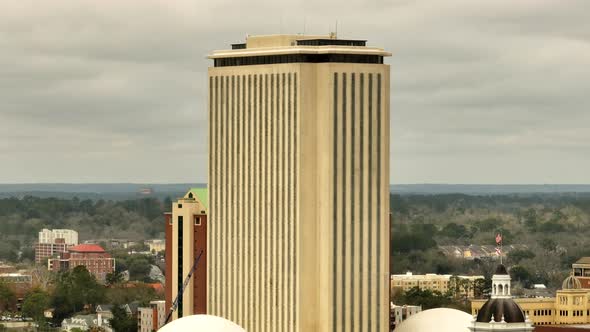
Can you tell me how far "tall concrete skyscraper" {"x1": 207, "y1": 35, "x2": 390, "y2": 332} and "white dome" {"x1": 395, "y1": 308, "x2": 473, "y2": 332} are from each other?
4.91m

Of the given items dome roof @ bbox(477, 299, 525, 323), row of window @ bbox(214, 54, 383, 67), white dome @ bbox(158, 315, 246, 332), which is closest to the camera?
dome roof @ bbox(477, 299, 525, 323)

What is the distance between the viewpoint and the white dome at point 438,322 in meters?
144

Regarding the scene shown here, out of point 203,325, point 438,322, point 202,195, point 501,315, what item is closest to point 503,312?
point 501,315

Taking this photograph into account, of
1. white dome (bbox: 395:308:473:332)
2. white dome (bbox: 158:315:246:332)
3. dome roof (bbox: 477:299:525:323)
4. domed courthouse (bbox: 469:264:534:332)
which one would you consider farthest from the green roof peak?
dome roof (bbox: 477:299:525:323)

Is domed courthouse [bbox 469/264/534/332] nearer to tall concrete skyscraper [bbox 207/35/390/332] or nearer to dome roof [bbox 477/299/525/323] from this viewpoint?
dome roof [bbox 477/299/525/323]

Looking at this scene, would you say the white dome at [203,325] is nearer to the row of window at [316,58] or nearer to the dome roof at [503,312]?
the dome roof at [503,312]

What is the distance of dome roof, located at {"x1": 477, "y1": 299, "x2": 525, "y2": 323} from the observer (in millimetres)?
130875

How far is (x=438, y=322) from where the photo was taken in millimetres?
145125

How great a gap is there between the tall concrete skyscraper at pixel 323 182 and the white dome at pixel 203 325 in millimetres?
3622

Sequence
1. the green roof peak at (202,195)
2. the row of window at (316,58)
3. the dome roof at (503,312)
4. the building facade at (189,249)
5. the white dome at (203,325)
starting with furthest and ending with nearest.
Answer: the green roof peak at (202,195), the building facade at (189,249), the row of window at (316,58), the white dome at (203,325), the dome roof at (503,312)

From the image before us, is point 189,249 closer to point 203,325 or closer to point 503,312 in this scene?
point 203,325

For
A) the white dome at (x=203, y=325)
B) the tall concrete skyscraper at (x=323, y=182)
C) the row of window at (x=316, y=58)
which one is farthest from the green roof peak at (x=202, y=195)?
the white dome at (x=203, y=325)

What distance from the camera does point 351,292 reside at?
457ft

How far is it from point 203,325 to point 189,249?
597 inches
